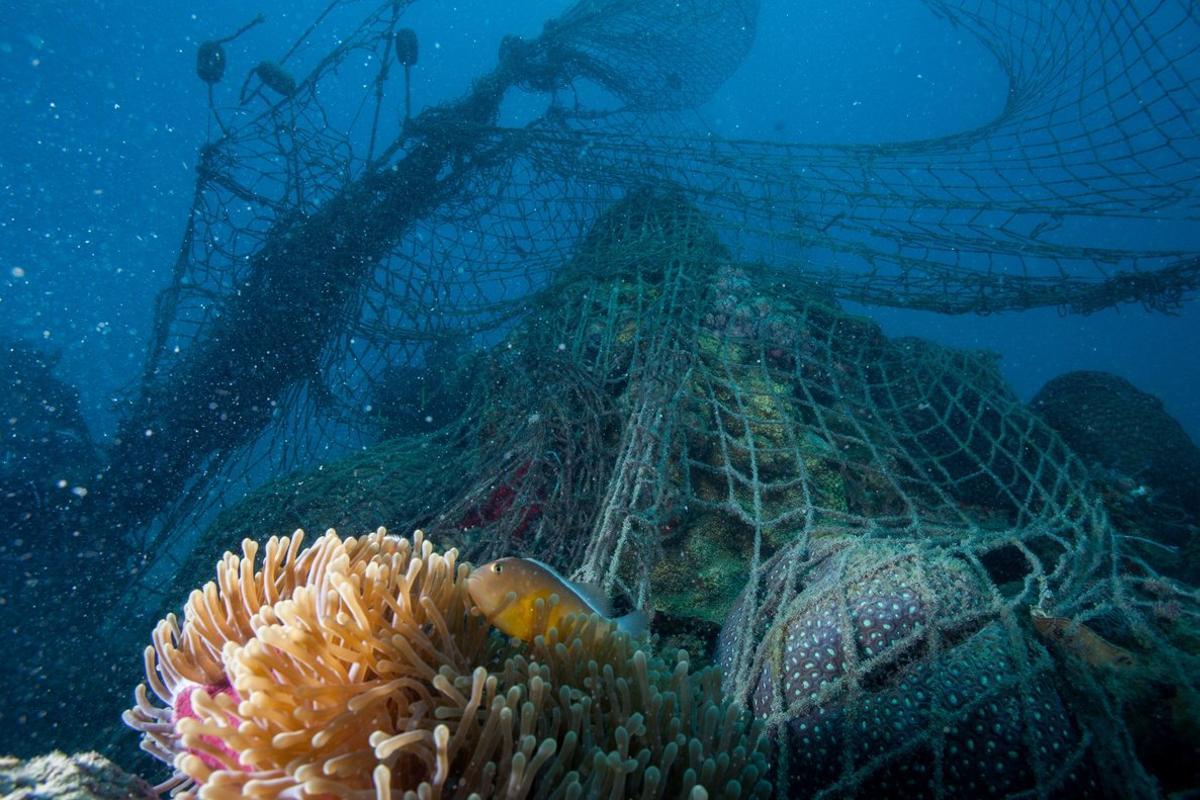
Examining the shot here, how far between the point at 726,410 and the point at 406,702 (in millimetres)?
3110

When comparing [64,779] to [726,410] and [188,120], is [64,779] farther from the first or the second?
[188,120]

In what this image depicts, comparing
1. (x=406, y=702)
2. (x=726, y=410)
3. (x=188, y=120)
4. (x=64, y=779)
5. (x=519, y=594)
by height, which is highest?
(x=188, y=120)

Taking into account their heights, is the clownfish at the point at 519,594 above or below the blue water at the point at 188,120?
below

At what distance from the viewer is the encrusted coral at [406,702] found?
139 cm

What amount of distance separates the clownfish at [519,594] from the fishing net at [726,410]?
3.30 feet

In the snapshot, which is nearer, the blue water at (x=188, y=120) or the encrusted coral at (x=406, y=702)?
the encrusted coral at (x=406, y=702)

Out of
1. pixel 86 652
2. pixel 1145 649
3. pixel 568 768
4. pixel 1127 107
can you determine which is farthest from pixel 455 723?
pixel 1127 107

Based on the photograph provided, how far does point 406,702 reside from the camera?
63.9 inches

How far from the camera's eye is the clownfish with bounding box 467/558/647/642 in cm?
186

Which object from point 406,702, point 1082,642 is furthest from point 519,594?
point 1082,642

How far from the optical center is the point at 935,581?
7.59ft

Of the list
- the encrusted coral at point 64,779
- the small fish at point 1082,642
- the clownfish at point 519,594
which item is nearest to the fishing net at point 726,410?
the small fish at point 1082,642

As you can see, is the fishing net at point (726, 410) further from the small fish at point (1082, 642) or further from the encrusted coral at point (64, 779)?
the encrusted coral at point (64, 779)

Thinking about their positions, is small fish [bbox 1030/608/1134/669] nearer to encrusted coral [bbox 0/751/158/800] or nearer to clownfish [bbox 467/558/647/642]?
clownfish [bbox 467/558/647/642]
